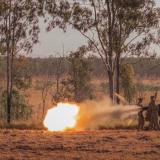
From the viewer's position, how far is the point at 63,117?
28.8 metres

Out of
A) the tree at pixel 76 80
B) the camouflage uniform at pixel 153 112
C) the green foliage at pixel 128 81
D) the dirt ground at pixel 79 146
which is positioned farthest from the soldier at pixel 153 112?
the green foliage at pixel 128 81

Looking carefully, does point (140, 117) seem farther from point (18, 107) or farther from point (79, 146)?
point (18, 107)

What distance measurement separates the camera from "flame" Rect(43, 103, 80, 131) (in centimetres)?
2886

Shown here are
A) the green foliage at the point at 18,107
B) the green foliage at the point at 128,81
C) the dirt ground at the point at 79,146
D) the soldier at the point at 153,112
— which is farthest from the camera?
the green foliage at the point at 128,81

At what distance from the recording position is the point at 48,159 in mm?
19359

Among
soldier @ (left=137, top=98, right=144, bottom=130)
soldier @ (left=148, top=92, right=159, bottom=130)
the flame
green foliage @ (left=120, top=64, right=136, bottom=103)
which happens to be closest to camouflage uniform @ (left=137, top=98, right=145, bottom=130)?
soldier @ (left=137, top=98, right=144, bottom=130)

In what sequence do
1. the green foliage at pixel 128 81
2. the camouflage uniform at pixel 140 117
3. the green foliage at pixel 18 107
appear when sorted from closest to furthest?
the camouflage uniform at pixel 140 117 < the green foliage at pixel 18 107 < the green foliage at pixel 128 81

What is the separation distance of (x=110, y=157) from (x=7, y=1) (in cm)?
2050

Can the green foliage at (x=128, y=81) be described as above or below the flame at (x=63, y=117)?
above

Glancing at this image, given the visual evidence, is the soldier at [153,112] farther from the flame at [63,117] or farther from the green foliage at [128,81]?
the green foliage at [128,81]

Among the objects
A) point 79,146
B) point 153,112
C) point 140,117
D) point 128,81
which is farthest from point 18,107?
point 79,146

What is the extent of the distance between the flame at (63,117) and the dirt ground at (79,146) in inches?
71.0

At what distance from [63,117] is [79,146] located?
653 cm

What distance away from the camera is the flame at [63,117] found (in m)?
28.9
